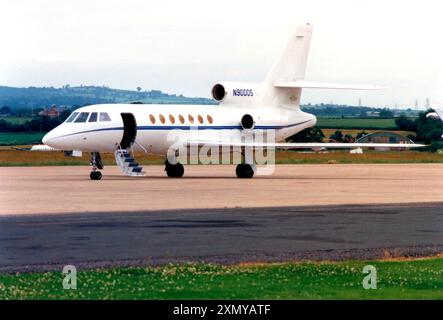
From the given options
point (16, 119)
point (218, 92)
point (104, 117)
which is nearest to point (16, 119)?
point (16, 119)

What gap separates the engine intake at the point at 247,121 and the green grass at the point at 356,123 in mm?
71708

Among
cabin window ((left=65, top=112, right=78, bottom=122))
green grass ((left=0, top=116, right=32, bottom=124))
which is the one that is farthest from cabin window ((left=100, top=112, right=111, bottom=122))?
green grass ((left=0, top=116, right=32, bottom=124))

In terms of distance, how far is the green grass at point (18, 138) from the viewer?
332 ft

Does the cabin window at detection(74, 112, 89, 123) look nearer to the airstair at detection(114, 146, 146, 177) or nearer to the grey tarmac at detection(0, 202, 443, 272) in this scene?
the airstair at detection(114, 146, 146, 177)

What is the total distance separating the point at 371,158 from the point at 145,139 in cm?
3745

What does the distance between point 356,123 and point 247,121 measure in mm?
87300

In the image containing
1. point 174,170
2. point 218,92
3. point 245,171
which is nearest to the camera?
point 245,171

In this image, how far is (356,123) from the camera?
485 feet

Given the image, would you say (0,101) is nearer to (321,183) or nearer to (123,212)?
(321,183)

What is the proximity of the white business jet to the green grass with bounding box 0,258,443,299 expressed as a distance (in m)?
33.0

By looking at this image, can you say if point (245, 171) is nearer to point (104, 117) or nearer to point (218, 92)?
point (218, 92)

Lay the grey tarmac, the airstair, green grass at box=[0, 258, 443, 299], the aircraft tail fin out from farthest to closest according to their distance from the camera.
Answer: the aircraft tail fin
the airstair
the grey tarmac
green grass at box=[0, 258, 443, 299]

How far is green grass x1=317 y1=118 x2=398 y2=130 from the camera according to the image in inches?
5404

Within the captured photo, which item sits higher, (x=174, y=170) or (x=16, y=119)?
(x=16, y=119)
